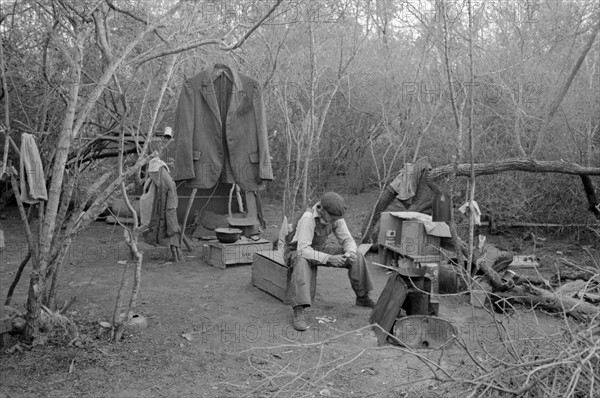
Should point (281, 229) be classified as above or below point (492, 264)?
above

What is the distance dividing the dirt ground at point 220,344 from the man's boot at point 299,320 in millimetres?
79

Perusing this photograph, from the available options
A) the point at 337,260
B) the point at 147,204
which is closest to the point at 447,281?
the point at 337,260

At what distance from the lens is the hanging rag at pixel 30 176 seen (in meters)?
4.66

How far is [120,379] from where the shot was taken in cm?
436

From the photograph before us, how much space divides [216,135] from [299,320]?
332 centimetres

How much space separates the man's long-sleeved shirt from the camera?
237 inches

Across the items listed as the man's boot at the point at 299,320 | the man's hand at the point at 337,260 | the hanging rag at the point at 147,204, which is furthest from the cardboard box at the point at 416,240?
the hanging rag at the point at 147,204

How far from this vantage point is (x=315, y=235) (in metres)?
6.30

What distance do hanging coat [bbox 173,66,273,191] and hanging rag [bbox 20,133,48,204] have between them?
3.29 metres

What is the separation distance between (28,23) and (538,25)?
8717mm

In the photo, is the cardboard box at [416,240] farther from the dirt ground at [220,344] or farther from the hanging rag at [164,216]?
the hanging rag at [164,216]

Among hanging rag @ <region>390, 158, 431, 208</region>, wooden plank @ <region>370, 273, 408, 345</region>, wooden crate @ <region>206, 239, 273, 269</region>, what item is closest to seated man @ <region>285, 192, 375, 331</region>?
wooden plank @ <region>370, 273, 408, 345</region>

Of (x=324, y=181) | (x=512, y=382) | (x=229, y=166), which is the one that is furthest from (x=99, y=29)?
(x=324, y=181)

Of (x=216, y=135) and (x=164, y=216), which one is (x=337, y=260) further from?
(x=164, y=216)
